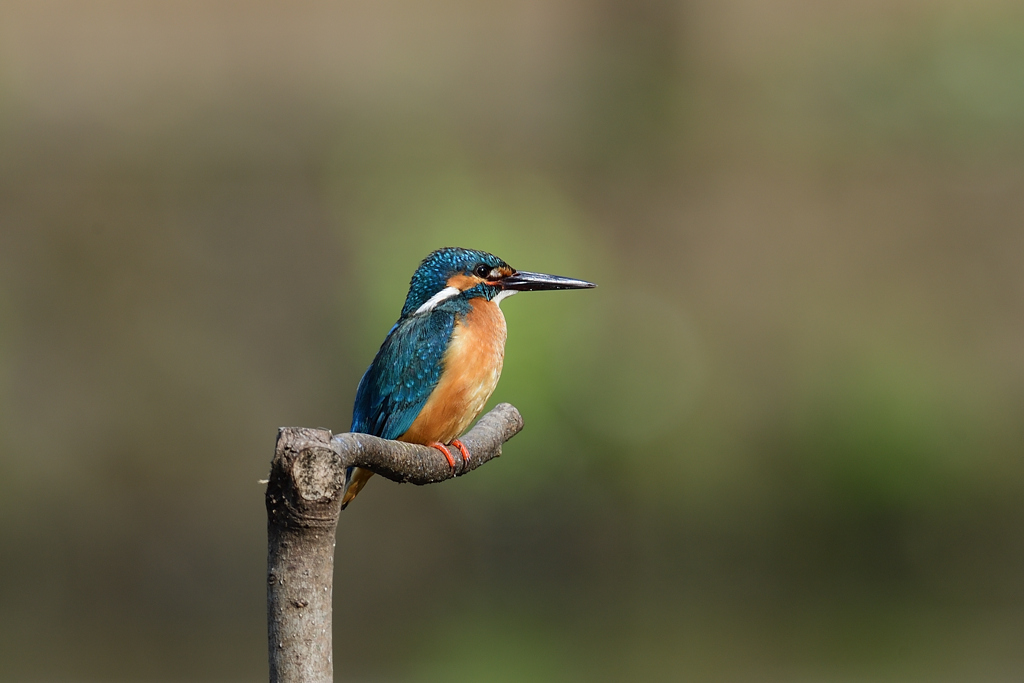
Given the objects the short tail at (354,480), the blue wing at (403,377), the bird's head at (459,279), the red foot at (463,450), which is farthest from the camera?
the bird's head at (459,279)

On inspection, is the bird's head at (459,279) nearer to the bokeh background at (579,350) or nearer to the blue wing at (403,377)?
the blue wing at (403,377)

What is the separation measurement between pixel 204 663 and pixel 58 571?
1181 mm

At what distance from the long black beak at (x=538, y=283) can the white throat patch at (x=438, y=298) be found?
0.09m

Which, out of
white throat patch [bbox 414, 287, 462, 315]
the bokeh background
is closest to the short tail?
white throat patch [bbox 414, 287, 462, 315]

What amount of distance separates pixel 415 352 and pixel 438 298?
131 millimetres

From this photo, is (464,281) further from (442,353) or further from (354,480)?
(354,480)

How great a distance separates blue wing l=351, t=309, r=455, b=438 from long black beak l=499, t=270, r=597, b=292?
0.13 metres

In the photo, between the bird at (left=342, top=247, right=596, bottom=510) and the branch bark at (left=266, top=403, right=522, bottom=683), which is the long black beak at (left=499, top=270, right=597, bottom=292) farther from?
→ the branch bark at (left=266, top=403, right=522, bottom=683)

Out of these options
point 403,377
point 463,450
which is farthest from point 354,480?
point 463,450

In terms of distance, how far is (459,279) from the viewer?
6.93ft

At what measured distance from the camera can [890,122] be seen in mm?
7059

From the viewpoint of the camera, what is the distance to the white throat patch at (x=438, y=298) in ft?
6.92

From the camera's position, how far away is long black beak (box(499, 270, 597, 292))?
193 centimetres

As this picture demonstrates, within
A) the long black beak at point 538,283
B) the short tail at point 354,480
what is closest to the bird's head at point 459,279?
the long black beak at point 538,283
